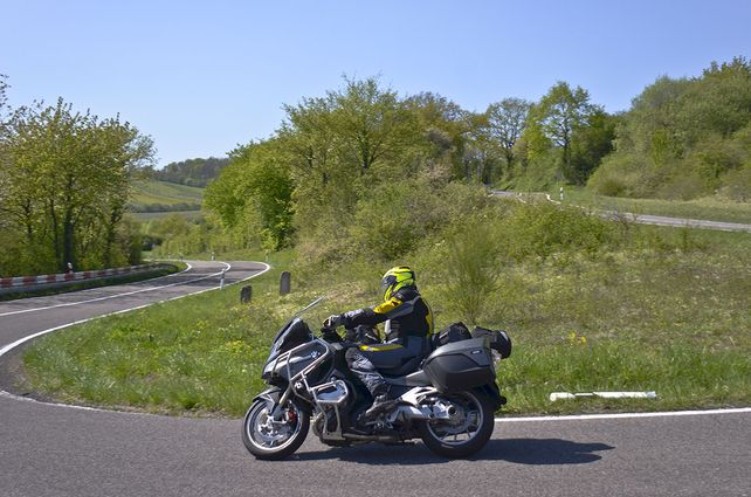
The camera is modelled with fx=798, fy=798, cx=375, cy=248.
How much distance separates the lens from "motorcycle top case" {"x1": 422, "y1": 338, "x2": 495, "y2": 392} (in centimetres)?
663

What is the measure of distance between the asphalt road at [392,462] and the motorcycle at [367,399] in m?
0.19

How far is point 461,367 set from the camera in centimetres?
664

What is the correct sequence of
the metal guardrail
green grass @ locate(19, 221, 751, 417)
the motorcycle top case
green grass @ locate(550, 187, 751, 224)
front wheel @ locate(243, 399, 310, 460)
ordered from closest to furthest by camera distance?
the motorcycle top case → front wheel @ locate(243, 399, 310, 460) → green grass @ locate(19, 221, 751, 417) → green grass @ locate(550, 187, 751, 224) → the metal guardrail

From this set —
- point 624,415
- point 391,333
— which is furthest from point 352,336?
point 624,415

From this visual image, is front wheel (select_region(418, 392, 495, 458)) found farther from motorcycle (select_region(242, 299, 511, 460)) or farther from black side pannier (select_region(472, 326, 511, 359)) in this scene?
black side pannier (select_region(472, 326, 511, 359))

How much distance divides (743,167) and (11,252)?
42.9 meters

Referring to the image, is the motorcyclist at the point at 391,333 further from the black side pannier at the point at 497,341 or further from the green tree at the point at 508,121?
the green tree at the point at 508,121

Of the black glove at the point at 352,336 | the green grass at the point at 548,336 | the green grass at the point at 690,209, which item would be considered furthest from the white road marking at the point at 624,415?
the green grass at the point at 690,209

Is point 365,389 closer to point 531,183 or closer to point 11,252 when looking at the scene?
point 11,252

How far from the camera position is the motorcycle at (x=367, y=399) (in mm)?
6695

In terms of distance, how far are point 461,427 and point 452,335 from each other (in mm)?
813

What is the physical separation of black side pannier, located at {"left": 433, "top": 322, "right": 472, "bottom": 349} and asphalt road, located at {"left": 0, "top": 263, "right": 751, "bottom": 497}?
3.19 ft

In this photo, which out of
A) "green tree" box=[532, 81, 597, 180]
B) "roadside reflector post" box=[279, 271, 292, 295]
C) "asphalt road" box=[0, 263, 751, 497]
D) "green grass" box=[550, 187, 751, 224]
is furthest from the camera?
"green tree" box=[532, 81, 597, 180]

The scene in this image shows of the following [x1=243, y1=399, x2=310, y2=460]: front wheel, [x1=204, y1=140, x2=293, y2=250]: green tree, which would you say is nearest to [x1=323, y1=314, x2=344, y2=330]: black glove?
[x1=243, y1=399, x2=310, y2=460]: front wheel
